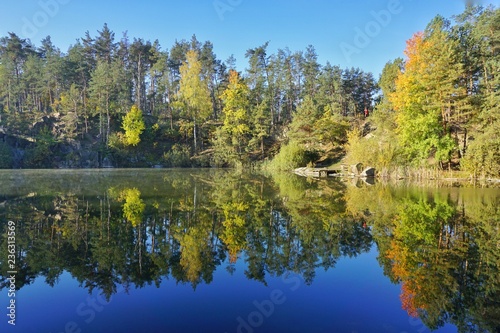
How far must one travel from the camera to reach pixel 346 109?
2445 inches

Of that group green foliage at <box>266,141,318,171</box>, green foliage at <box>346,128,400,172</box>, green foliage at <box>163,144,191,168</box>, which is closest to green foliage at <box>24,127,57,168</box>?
green foliage at <box>163,144,191,168</box>

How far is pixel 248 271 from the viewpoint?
7074 mm

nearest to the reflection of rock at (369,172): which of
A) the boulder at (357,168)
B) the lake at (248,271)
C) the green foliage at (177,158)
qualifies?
the boulder at (357,168)

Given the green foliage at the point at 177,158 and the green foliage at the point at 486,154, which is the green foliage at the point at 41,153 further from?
the green foliage at the point at 486,154

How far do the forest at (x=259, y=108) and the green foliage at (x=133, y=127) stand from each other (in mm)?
165

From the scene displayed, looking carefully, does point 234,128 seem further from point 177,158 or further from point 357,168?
point 357,168

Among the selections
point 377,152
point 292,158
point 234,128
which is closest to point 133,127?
point 234,128

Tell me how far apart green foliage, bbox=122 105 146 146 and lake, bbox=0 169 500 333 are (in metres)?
40.3

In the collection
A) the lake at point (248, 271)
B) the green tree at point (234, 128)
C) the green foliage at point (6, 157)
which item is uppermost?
the green tree at point (234, 128)

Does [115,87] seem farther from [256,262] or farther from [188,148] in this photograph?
[256,262]

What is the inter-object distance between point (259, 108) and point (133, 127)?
20.3m

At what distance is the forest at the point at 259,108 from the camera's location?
29.0 metres

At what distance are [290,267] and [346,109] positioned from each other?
59.0 metres

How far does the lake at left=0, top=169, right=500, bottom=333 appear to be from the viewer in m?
5.00
